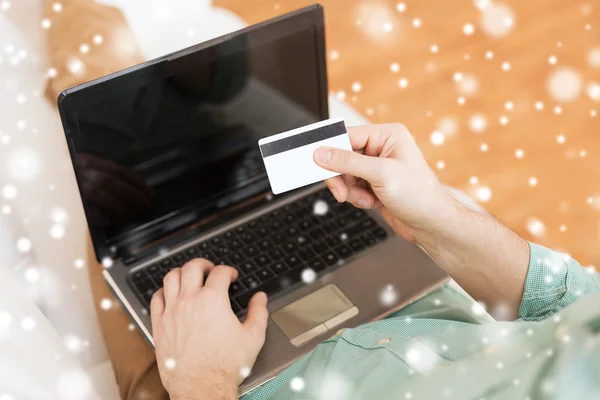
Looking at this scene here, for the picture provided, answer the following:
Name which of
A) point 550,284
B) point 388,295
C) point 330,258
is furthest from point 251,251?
point 550,284

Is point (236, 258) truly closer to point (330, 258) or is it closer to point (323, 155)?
point (330, 258)

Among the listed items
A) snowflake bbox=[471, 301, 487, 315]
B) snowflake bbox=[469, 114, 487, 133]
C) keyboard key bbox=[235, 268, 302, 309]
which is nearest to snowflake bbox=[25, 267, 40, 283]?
keyboard key bbox=[235, 268, 302, 309]

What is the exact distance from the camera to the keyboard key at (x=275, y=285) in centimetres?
101

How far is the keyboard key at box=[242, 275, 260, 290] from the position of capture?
3.36 ft

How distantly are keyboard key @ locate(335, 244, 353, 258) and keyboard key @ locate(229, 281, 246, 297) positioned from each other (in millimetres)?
168

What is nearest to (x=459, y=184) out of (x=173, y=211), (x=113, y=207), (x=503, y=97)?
(x=503, y=97)

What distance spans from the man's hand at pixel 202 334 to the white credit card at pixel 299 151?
20 cm

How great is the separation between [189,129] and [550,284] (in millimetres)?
583

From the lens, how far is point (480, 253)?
95 centimetres

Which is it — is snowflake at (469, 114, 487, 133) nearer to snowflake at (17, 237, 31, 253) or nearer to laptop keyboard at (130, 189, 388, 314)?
laptop keyboard at (130, 189, 388, 314)

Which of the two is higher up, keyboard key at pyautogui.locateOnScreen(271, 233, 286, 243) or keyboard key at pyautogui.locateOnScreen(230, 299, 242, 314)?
keyboard key at pyautogui.locateOnScreen(271, 233, 286, 243)

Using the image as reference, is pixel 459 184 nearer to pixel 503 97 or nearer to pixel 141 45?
pixel 503 97

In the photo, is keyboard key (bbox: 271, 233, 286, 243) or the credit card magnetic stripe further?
keyboard key (bbox: 271, 233, 286, 243)

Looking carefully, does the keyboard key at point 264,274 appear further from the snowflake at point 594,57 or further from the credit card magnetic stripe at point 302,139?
the snowflake at point 594,57
